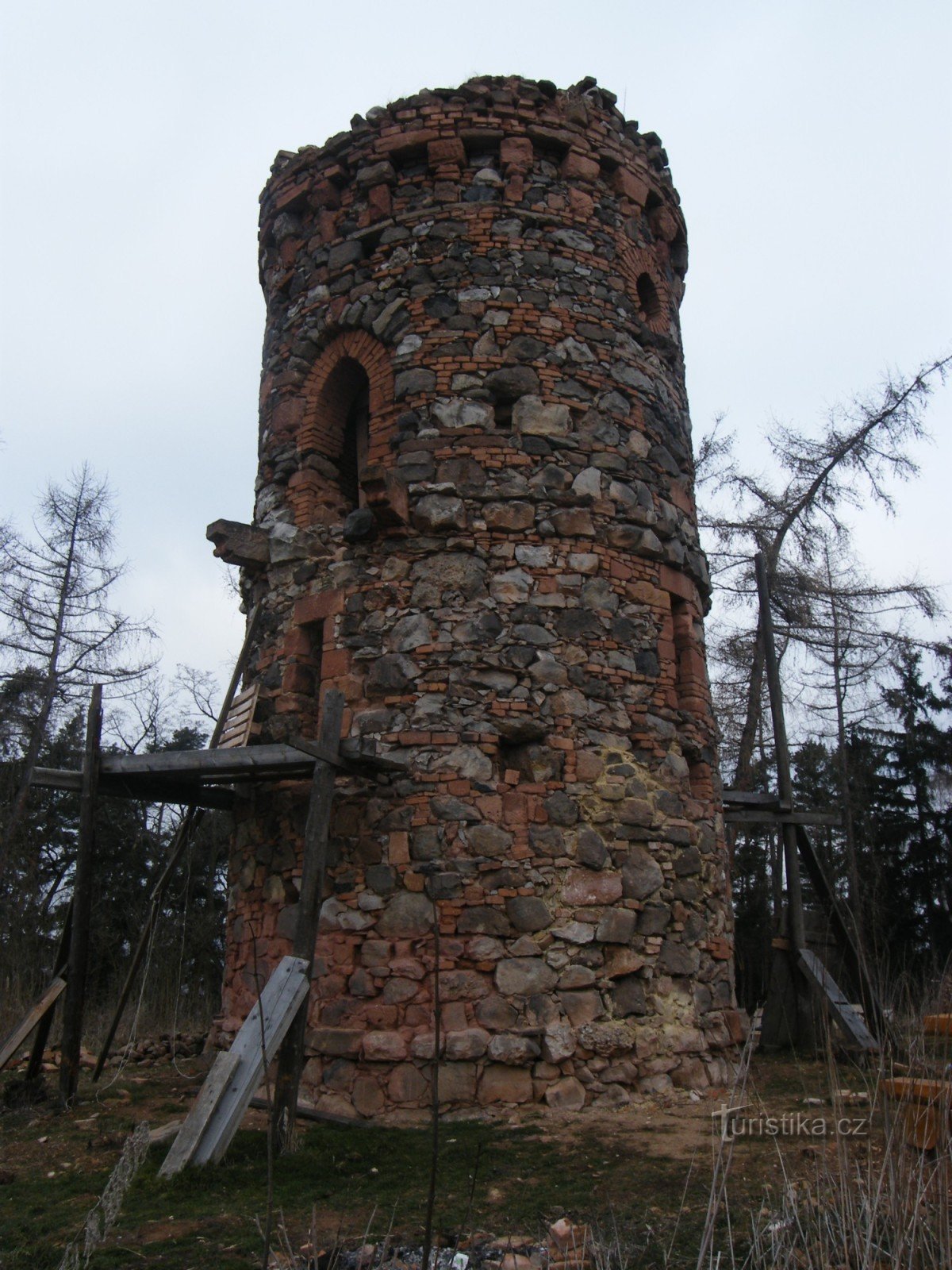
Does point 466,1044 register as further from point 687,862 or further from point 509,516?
point 509,516

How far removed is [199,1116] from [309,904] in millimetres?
1311

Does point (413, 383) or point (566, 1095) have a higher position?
point (413, 383)

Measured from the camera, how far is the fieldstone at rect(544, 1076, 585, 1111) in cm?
656

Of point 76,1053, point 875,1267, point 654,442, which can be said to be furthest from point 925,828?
point 875,1267

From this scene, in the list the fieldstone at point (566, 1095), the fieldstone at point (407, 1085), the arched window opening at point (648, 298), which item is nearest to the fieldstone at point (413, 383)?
the arched window opening at point (648, 298)

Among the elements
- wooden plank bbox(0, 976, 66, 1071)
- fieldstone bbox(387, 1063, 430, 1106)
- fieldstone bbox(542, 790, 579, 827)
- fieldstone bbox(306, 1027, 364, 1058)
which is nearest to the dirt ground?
fieldstone bbox(387, 1063, 430, 1106)

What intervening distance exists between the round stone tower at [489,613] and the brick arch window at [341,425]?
0.10 feet

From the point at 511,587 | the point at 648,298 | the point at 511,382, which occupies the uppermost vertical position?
the point at 648,298

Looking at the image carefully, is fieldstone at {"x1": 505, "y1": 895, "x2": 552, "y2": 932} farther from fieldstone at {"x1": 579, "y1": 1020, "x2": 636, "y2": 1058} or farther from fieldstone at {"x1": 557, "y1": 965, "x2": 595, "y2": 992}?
fieldstone at {"x1": 579, "y1": 1020, "x2": 636, "y2": 1058}

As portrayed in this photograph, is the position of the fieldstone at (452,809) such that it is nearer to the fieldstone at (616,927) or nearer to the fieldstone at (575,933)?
the fieldstone at (575,933)

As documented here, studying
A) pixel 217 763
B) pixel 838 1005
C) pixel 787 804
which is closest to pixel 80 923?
pixel 217 763

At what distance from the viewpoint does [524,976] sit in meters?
6.83

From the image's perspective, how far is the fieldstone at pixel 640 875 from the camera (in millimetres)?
7316

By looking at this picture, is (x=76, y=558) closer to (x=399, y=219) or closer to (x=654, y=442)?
(x=399, y=219)
